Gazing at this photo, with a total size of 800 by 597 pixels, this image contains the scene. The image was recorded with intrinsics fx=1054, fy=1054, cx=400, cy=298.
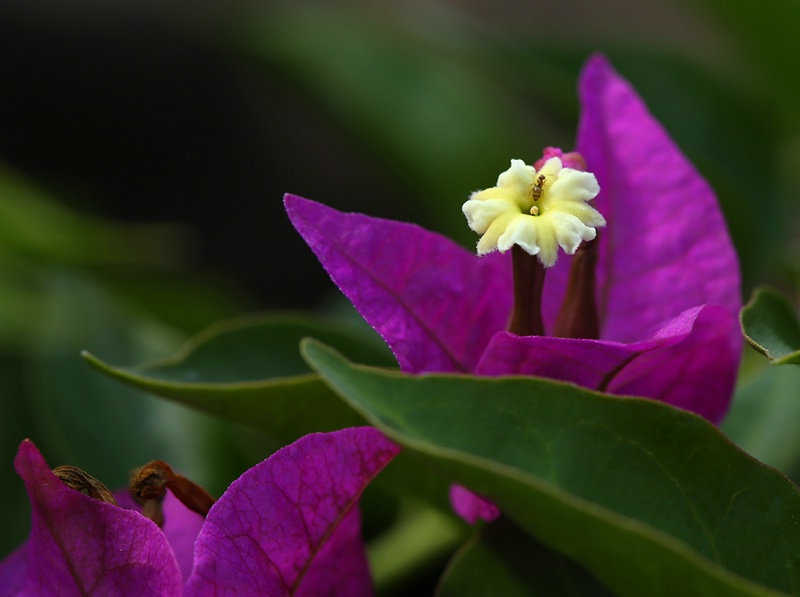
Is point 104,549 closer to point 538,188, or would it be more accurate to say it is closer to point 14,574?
point 14,574

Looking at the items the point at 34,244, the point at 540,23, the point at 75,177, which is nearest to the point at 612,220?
the point at 34,244

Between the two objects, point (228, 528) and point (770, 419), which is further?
point (770, 419)

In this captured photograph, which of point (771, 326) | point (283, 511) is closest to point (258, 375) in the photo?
point (283, 511)

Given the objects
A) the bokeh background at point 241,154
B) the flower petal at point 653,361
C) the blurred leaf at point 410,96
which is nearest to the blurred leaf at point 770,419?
the bokeh background at point 241,154

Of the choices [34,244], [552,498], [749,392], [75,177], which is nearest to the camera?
[552,498]

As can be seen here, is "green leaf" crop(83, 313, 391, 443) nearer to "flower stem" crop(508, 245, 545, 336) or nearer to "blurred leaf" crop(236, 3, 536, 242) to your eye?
"flower stem" crop(508, 245, 545, 336)

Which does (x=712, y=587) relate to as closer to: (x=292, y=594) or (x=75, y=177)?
(x=292, y=594)

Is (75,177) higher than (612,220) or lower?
lower
